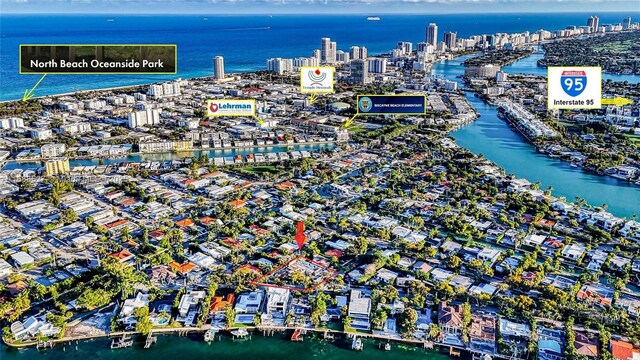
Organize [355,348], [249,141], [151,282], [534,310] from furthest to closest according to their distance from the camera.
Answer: [249,141]
[151,282]
[534,310]
[355,348]

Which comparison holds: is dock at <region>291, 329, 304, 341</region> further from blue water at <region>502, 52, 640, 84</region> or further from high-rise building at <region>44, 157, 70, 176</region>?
blue water at <region>502, 52, 640, 84</region>

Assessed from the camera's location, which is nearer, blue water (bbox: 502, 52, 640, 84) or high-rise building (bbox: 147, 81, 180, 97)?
high-rise building (bbox: 147, 81, 180, 97)

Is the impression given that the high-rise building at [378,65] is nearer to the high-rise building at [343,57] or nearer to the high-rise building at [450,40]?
the high-rise building at [343,57]

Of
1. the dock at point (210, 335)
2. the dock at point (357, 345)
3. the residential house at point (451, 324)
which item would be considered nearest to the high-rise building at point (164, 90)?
the dock at point (210, 335)

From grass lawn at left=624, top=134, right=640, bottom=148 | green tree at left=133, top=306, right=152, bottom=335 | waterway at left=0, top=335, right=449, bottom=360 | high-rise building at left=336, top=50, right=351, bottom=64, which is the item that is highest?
high-rise building at left=336, top=50, right=351, bottom=64

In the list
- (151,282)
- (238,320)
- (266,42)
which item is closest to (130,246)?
(151,282)

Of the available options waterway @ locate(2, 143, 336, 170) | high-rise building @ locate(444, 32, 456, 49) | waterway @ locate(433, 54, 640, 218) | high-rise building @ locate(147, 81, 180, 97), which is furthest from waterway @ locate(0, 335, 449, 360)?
high-rise building @ locate(444, 32, 456, 49)

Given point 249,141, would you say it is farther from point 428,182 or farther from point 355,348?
point 355,348

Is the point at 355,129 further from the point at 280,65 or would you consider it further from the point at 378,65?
the point at 280,65

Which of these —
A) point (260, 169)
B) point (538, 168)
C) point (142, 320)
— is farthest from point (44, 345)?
point (538, 168)
